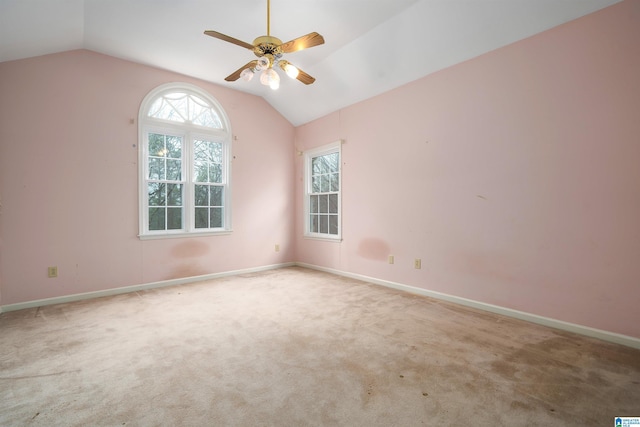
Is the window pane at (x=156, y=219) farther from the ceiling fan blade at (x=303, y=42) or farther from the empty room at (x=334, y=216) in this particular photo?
the ceiling fan blade at (x=303, y=42)

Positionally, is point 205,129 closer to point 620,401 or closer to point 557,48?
point 557,48

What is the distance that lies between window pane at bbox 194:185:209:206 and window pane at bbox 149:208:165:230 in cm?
54

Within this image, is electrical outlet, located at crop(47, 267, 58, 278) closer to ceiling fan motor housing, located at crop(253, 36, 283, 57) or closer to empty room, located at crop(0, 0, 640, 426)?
empty room, located at crop(0, 0, 640, 426)

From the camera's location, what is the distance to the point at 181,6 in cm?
293

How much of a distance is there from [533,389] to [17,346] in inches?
151

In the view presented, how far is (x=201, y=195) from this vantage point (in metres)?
4.72

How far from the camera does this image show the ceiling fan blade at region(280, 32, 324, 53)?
7.81ft

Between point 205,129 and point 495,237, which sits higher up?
point 205,129

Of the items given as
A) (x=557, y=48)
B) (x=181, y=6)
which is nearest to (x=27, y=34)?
(x=181, y=6)

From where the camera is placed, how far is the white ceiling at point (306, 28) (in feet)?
8.96

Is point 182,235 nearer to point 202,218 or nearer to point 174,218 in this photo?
point 174,218

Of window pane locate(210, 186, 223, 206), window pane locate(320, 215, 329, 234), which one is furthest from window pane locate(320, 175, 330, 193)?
window pane locate(210, 186, 223, 206)

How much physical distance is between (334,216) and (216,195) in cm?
203

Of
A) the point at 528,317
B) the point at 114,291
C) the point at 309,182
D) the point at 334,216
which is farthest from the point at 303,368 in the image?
the point at 309,182
